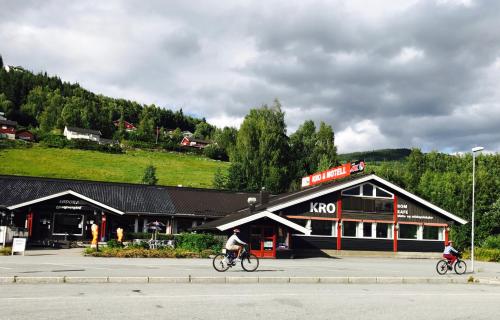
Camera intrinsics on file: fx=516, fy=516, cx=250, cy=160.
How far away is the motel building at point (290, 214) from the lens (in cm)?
3766

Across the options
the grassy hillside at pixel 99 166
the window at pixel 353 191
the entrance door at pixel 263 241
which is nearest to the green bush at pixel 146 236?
the entrance door at pixel 263 241

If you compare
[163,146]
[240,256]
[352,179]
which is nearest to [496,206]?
[352,179]

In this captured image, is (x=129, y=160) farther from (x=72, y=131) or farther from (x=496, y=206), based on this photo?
(x=496, y=206)

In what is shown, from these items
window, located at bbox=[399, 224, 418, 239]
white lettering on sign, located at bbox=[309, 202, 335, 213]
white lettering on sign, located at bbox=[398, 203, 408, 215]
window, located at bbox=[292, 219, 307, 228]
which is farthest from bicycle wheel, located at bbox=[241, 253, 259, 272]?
window, located at bbox=[399, 224, 418, 239]

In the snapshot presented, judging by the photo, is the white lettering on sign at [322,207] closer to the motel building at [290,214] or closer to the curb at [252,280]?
the motel building at [290,214]

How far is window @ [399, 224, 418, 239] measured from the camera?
40.7 meters

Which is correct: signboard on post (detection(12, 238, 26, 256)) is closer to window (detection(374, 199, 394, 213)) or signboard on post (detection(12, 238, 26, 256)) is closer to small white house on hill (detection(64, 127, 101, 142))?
window (detection(374, 199, 394, 213))

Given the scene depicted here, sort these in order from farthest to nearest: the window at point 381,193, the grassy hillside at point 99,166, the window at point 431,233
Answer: the grassy hillside at point 99,166, the window at point 431,233, the window at point 381,193

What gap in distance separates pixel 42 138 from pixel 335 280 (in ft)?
301

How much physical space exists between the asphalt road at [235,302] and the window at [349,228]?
2258 cm

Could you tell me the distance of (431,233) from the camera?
4147 cm

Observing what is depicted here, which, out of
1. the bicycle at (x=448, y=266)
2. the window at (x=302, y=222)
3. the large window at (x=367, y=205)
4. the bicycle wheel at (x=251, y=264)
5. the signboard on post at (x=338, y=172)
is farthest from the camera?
the large window at (x=367, y=205)

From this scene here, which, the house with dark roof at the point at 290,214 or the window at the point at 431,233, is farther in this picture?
the window at the point at 431,233

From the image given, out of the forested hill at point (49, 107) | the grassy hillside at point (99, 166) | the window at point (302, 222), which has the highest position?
the forested hill at point (49, 107)
